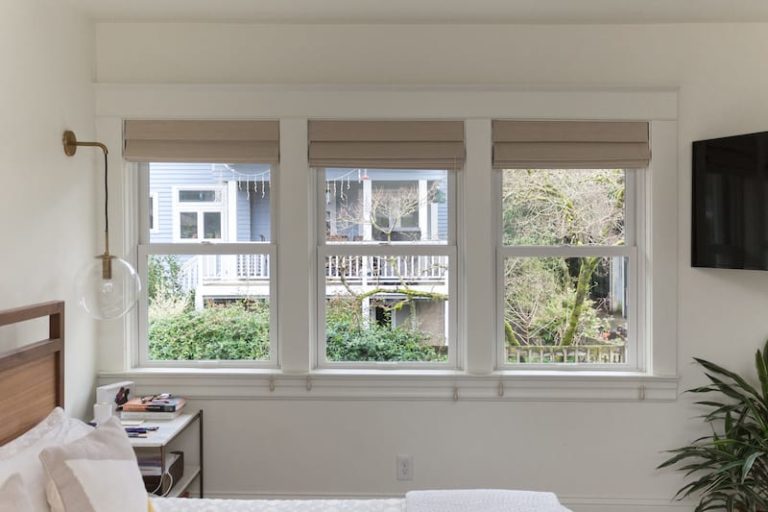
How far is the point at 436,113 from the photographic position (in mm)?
2592

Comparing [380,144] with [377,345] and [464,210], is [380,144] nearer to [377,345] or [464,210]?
[464,210]

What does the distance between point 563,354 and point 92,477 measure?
2.15m

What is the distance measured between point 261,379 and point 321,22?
177 centimetres

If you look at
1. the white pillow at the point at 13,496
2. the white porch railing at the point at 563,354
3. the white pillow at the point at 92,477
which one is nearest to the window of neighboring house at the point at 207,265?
the white pillow at the point at 92,477

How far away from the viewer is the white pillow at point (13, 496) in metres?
1.27

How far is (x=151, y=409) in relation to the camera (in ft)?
7.94

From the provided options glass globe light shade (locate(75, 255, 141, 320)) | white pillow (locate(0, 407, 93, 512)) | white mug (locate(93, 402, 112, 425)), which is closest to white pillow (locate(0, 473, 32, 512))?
white pillow (locate(0, 407, 93, 512))

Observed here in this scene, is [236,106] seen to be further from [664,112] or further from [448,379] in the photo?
[664,112]

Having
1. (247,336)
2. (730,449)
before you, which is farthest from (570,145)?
(247,336)

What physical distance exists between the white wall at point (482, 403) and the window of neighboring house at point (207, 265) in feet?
0.95

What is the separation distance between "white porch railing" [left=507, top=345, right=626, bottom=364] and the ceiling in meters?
1.61

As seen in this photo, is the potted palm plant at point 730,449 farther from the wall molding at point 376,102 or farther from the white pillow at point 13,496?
the white pillow at point 13,496

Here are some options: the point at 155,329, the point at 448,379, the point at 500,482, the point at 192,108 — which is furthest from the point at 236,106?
the point at 500,482

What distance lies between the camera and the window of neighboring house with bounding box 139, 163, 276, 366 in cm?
272
